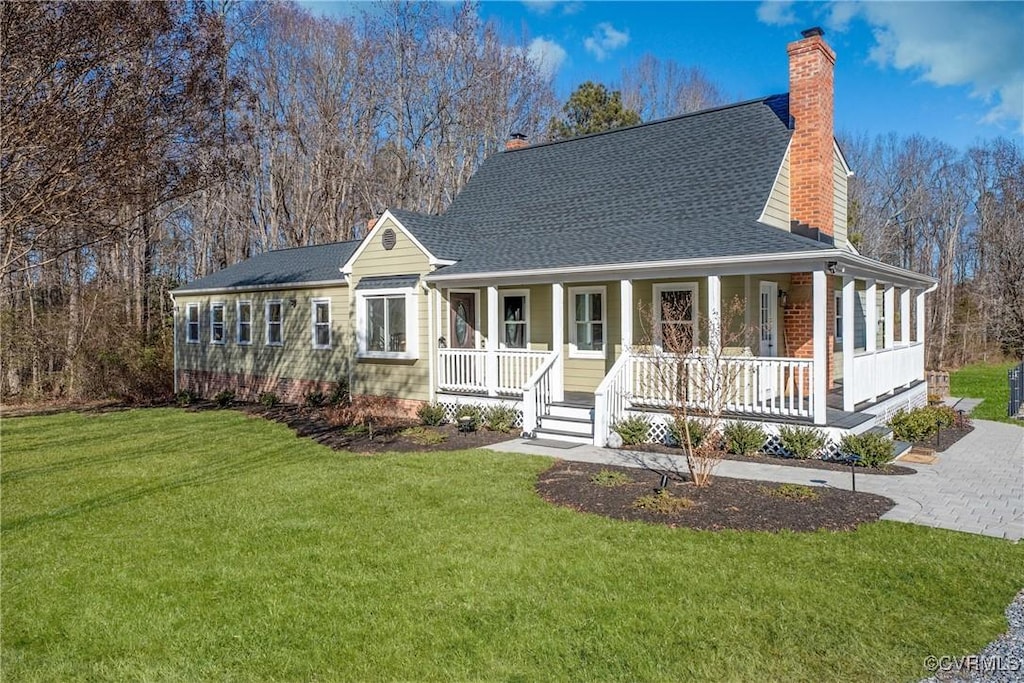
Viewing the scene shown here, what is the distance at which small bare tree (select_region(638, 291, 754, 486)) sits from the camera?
799cm

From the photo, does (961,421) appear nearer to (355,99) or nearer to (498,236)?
(498,236)

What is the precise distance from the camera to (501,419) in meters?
12.5

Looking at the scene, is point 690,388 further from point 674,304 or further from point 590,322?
point 590,322

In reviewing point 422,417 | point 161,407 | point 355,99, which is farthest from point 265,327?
point 355,99

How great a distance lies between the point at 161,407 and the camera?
18375mm

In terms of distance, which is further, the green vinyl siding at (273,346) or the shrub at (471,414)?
the green vinyl siding at (273,346)

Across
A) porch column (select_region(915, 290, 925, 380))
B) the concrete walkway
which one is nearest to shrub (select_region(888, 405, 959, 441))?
the concrete walkway

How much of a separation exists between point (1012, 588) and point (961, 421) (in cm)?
942

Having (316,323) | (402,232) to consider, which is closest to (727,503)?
(402,232)

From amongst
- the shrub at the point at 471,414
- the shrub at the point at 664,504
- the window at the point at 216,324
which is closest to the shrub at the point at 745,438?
the shrub at the point at 664,504

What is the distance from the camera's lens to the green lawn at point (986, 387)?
49.5 feet

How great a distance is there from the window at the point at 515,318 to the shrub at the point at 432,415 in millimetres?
2116

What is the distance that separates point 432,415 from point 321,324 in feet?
18.4

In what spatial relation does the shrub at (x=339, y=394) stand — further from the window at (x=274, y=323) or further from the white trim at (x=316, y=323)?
the window at (x=274, y=323)
